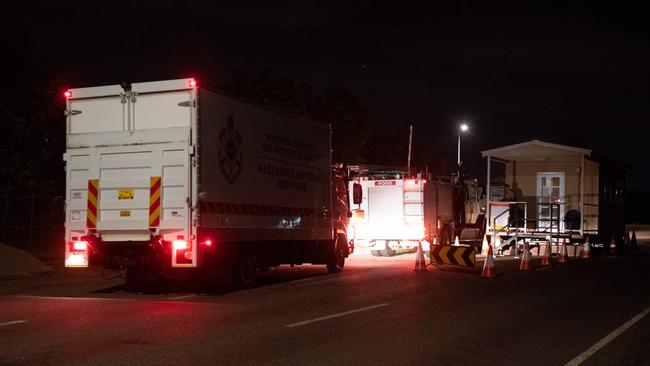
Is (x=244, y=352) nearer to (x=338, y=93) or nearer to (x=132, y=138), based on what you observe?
(x=132, y=138)

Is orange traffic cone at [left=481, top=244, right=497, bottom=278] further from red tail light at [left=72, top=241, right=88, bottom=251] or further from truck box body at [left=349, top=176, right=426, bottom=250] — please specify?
red tail light at [left=72, top=241, right=88, bottom=251]

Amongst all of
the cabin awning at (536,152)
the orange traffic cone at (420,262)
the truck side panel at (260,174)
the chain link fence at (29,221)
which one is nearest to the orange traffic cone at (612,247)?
the cabin awning at (536,152)

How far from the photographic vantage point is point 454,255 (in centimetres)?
1886

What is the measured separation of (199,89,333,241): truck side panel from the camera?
1354 centimetres

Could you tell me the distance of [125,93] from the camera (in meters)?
13.7

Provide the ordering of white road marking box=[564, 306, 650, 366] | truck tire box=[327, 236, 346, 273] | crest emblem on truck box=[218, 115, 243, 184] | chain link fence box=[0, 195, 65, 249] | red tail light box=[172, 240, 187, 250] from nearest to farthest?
white road marking box=[564, 306, 650, 366] < red tail light box=[172, 240, 187, 250] < crest emblem on truck box=[218, 115, 243, 184] < truck tire box=[327, 236, 346, 273] < chain link fence box=[0, 195, 65, 249]

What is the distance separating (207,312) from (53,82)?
20.6 m

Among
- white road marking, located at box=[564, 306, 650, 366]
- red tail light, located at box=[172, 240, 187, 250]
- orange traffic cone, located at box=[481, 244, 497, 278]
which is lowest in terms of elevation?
white road marking, located at box=[564, 306, 650, 366]

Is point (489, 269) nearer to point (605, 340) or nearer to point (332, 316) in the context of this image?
point (332, 316)

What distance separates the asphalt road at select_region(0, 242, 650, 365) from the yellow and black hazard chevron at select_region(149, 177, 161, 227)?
1.34 metres

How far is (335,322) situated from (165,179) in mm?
4567

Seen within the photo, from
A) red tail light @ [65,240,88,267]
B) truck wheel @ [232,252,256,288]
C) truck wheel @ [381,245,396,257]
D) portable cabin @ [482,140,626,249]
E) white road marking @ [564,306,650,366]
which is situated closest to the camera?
white road marking @ [564,306,650,366]

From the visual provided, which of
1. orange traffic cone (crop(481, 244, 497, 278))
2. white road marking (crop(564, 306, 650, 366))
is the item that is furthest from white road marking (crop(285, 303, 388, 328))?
orange traffic cone (crop(481, 244, 497, 278))

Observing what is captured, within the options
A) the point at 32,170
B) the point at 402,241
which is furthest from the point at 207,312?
the point at 32,170
